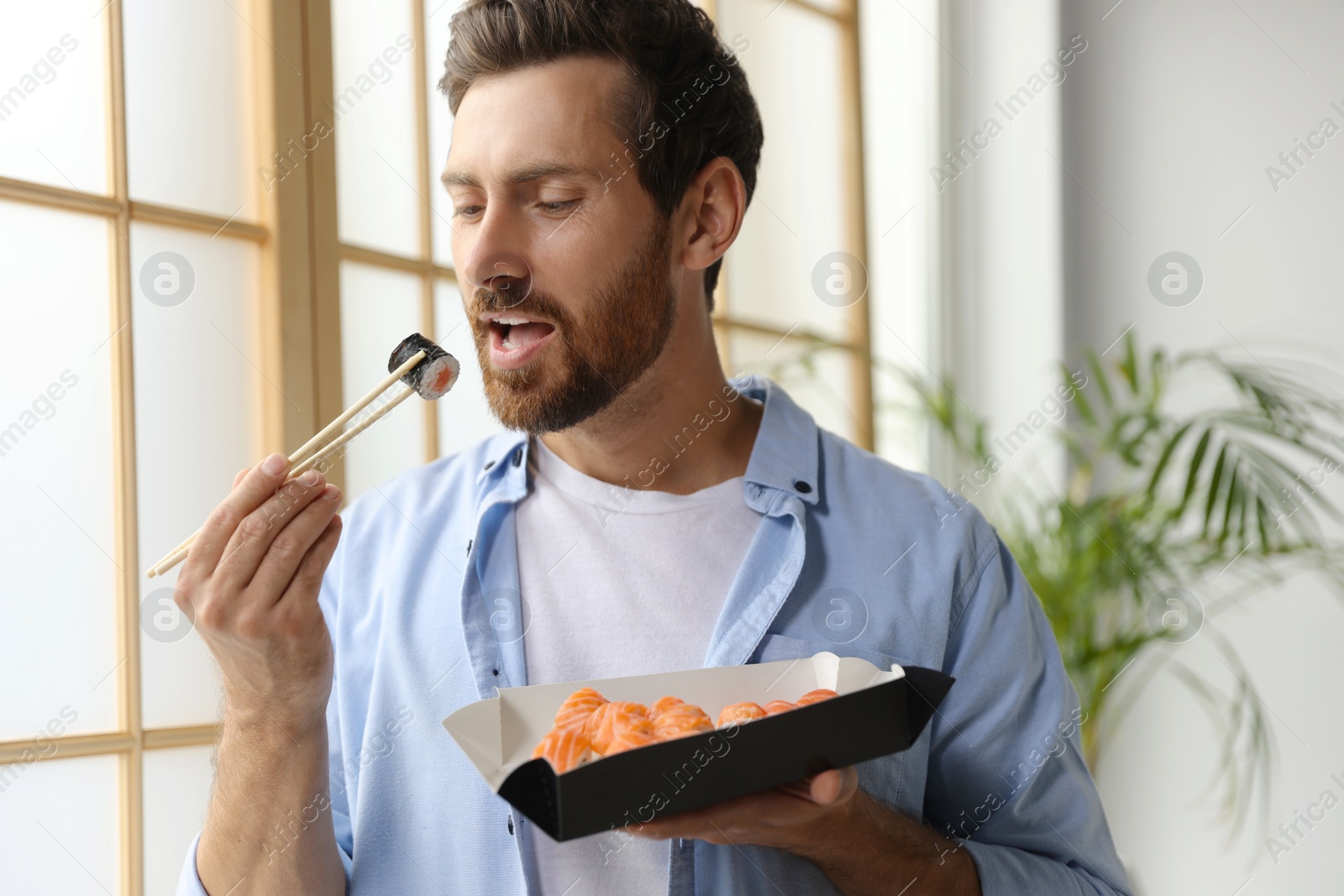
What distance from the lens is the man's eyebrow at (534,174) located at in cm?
121

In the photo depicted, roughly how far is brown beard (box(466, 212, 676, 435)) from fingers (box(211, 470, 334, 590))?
0.98 feet

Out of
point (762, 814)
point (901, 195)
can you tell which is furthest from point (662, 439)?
point (901, 195)

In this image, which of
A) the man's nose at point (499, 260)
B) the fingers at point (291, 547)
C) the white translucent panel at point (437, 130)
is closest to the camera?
the fingers at point (291, 547)

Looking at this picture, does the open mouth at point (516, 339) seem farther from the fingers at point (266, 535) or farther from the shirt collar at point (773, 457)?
the fingers at point (266, 535)

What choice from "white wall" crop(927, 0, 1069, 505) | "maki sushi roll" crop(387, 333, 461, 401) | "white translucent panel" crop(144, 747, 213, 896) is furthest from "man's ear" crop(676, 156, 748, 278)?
"white wall" crop(927, 0, 1069, 505)

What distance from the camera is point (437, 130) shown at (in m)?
1.76

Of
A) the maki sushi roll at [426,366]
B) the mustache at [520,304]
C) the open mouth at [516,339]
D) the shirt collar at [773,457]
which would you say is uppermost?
the mustache at [520,304]

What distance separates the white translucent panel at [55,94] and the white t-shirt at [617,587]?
659 mm

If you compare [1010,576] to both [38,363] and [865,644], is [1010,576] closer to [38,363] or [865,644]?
[865,644]

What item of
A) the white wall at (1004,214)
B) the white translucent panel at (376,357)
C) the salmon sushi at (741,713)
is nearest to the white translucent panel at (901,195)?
the white wall at (1004,214)

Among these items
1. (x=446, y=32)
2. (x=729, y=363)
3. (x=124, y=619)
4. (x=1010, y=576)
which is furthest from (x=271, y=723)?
(x=729, y=363)

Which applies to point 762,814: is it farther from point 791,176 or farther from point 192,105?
point 791,176

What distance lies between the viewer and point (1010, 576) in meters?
1.30

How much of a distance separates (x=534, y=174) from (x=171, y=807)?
2.99 feet
